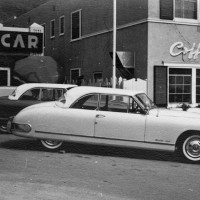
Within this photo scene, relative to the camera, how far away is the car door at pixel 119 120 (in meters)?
7.67

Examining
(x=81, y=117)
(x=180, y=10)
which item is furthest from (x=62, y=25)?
(x=81, y=117)

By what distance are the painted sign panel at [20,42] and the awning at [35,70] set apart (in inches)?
17.6

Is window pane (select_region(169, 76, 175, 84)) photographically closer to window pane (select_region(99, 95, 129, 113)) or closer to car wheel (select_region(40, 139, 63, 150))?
window pane (select_region(99, 95, 129, 113))

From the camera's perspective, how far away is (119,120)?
305 inches

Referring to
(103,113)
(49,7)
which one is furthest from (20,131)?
(49,7)

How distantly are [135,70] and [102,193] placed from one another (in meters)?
10.7

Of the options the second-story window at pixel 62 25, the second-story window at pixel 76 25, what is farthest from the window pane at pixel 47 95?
the second-story window at pixel 62 25

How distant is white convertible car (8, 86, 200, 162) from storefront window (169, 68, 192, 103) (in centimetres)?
683

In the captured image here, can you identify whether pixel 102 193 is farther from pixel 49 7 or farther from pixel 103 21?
pixel 49 7

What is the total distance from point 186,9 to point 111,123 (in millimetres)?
8927

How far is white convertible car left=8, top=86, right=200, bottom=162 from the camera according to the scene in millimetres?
7555

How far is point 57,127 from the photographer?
8016mm

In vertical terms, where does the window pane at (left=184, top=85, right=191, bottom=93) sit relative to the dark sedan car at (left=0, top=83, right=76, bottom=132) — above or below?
above

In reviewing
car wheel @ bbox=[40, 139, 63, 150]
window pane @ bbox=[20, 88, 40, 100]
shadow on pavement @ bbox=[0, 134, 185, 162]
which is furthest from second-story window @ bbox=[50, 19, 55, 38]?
car wheel @ bbox=[40, 139, 63, 150]
